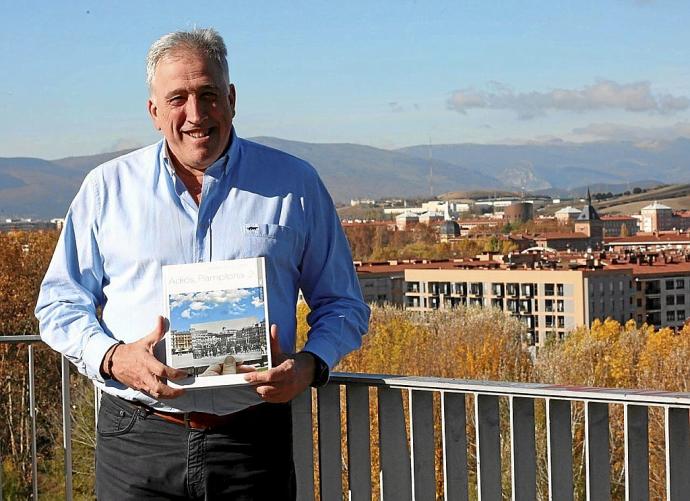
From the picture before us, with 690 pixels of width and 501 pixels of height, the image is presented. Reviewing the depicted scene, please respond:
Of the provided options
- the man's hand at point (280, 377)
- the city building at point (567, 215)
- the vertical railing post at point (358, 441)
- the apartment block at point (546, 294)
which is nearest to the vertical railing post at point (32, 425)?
the vertical railing post at point (358, 441)

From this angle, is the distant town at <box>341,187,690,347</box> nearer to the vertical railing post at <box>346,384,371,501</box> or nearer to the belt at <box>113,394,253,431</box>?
the vertical railing post at <box>346,384,371,501</box>

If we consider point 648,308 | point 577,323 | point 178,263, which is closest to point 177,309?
point 178,263

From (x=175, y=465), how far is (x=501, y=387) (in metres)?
0.81

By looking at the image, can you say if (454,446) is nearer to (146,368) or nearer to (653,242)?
(146,368)

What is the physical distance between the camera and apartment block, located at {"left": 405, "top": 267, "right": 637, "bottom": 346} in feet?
274

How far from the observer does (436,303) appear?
93.8 meters

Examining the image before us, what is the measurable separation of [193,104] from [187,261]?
317 mm

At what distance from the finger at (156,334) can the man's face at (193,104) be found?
0.34 metres

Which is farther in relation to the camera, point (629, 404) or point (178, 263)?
point (629, 404)

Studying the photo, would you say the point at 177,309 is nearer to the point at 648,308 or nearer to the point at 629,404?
the point at 629,404

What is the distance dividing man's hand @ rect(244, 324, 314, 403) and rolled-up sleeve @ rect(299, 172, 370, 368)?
10 cm

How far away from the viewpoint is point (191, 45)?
2322 millimetres

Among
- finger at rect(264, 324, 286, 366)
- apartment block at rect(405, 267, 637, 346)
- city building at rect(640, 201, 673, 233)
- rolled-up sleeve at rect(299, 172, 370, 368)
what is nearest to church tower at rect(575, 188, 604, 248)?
city building at rect(640, 201, 673, 233)

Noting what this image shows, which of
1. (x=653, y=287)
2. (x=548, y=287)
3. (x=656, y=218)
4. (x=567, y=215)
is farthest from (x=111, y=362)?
(x=567, y=215)
